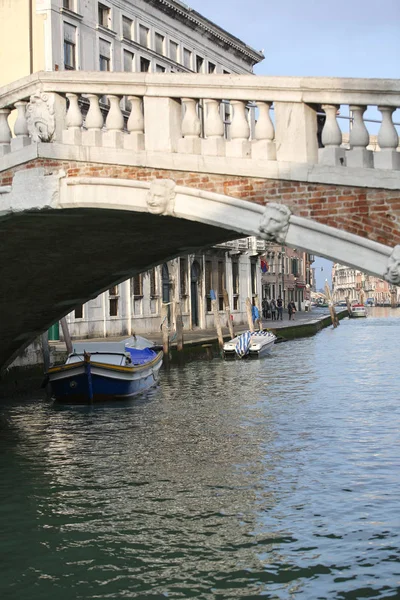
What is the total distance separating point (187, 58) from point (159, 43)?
7.25 feet

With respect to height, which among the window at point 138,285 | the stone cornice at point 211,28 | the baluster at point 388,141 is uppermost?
the stone cornice at point 211,28

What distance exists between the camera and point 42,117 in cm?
814

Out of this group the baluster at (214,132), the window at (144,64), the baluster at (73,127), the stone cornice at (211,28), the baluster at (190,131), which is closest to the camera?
the baluster at (214,132)

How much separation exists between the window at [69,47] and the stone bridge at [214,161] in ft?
50.7

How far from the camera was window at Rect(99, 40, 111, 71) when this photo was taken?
1009 inches

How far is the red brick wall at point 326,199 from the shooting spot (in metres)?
6.52

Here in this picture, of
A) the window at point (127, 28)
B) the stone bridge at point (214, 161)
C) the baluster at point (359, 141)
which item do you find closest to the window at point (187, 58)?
the window at point (127, 28)

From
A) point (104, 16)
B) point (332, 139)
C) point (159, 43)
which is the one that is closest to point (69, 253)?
point (332, 139)

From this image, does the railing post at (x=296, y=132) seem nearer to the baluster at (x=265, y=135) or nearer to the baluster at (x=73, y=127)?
the baluster at (x=265, y=135)

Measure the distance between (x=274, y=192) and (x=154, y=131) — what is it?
1228 millimetres

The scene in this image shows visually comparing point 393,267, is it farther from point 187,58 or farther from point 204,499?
point 187,58

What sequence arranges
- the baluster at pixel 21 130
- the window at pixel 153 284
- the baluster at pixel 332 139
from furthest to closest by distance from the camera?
the window at pixel 153 284 → the baluster at pixel 21 130 → the baluster at pixel 332 139

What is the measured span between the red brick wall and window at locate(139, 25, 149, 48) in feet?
69.8

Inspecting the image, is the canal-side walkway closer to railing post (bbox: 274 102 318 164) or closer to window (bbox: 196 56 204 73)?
window (bbox: 196 56 204 73)
